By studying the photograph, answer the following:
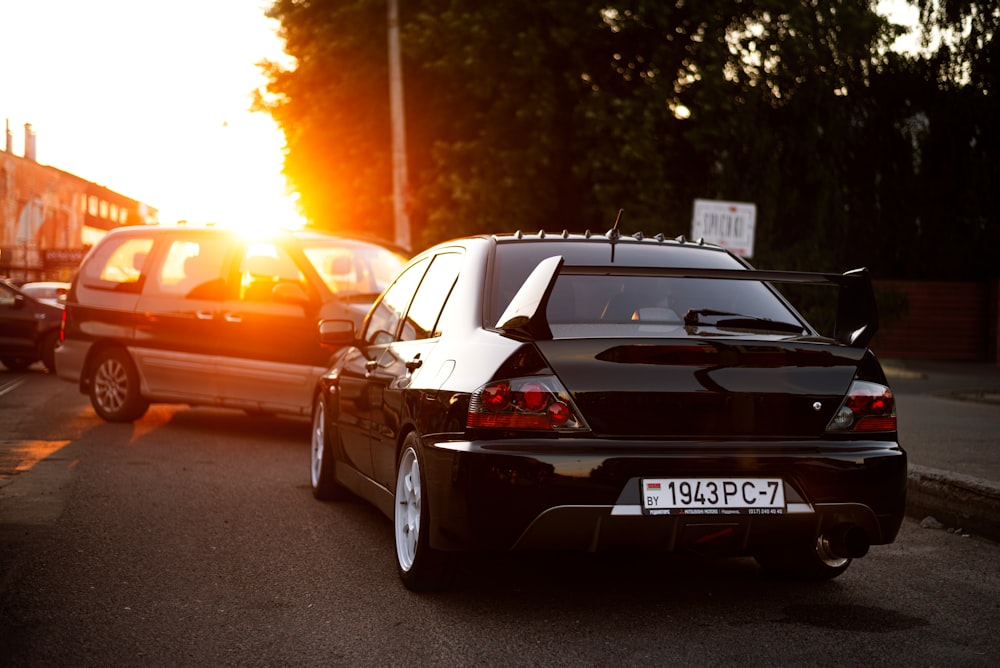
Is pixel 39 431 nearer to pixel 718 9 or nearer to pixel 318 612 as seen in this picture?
pixel 318 612

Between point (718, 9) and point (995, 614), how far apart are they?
22.1 m

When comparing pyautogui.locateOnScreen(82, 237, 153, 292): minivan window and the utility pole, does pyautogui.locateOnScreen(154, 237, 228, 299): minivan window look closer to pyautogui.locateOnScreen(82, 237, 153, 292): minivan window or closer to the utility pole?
pyautogui.locateOnScreen(82, 237, 153, 292): minivan window

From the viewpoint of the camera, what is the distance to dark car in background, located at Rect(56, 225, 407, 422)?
35.5 feet

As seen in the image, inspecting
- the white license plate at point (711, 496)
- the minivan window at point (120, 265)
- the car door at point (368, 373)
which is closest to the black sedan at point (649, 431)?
the white license plate at point (711, 496)

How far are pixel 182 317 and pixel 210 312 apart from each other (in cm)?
37

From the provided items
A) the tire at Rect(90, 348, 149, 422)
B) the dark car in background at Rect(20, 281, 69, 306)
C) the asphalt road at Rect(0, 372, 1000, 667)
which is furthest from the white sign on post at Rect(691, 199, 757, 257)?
the dark car in background at Rect(20, 281, 69, 306)

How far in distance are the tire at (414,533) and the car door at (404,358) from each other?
168mm

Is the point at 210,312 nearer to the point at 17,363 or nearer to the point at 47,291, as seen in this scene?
the point at 17,363

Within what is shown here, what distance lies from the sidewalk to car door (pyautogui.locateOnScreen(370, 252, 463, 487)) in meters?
3.35

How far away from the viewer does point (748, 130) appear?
88.3ft

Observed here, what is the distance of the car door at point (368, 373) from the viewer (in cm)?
641

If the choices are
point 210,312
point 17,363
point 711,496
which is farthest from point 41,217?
point 711,496

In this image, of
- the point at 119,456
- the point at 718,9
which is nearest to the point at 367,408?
the point at 119,456

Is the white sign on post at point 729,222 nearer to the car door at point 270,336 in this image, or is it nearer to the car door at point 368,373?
the car door at point 270,336
